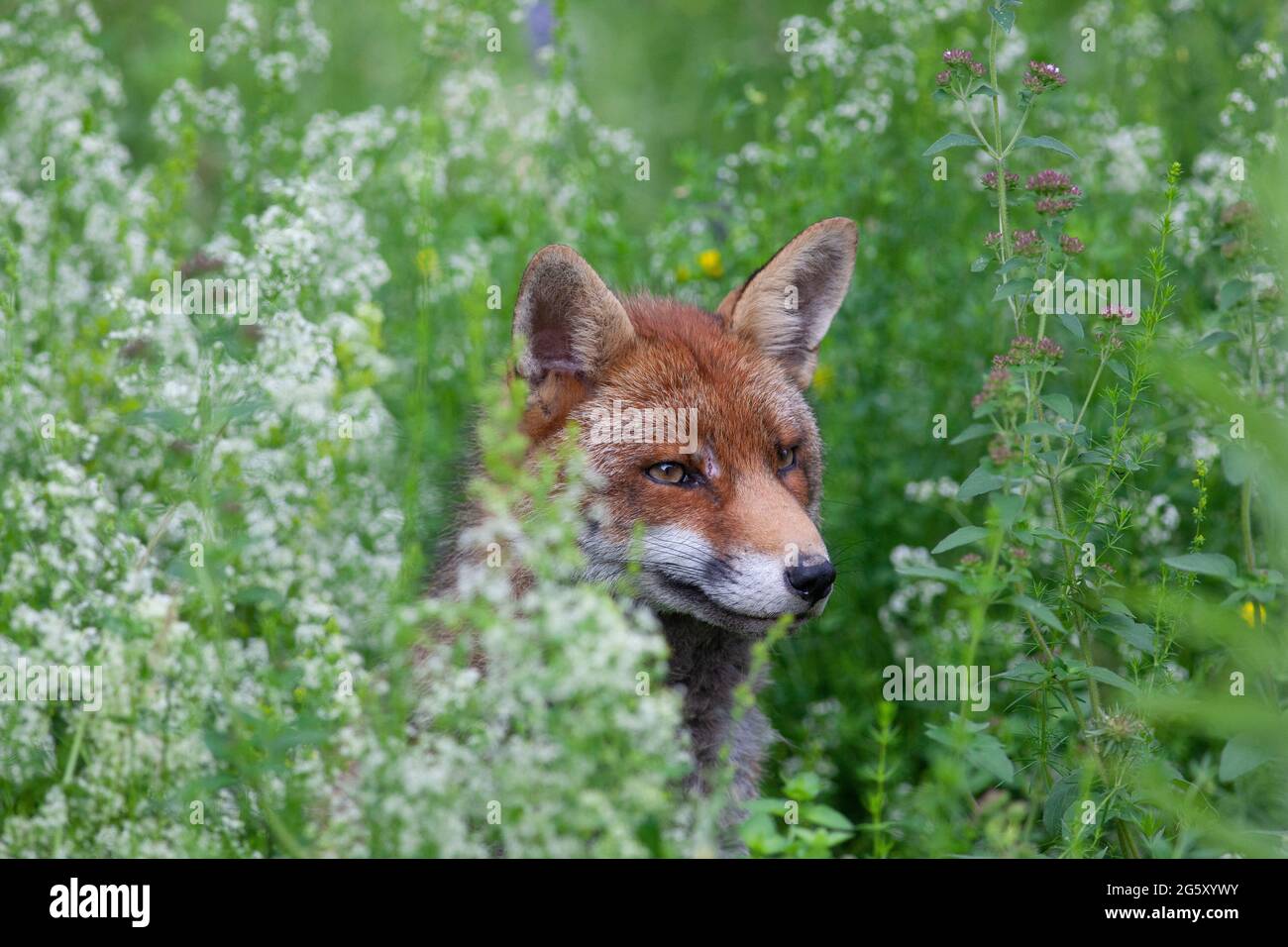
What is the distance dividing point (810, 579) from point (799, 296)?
1483 millimetres

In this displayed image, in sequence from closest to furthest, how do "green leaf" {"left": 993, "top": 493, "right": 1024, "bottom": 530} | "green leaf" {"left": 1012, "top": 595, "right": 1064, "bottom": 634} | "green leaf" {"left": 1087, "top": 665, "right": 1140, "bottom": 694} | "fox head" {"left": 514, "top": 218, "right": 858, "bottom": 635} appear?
"green leaf" {"left": 993, "top": 493, "right": 1024, "bottom": 530} < "green leaf" {"left": 1012, "top": 595, "right": 1064, "bottom": 634} < "green leaf" {"left": 1087, "top": 665, "right": 1140, "bottom": 694} < "fox head" {"left": 514, "top": 218, "right": 858, "bottom": 635}

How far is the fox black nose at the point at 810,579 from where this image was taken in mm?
3664

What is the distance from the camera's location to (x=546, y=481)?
2.77 meters

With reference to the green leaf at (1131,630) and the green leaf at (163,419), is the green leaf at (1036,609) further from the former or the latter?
the green leaf at (163,419)

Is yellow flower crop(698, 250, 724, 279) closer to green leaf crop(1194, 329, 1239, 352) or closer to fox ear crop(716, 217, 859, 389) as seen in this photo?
fox ear crop(716, 217, 859, 389)

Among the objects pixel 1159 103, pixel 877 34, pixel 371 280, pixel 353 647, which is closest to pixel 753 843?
pixel 353 647

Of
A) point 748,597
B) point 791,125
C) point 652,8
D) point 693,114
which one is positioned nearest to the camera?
point 748,597

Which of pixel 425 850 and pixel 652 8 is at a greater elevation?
pixel 652 8

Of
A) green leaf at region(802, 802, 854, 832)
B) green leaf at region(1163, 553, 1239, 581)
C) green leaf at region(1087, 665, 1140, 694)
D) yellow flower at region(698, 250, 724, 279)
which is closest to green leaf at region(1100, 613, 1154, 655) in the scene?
green leaf at region(1087, 665, 1140, 694)

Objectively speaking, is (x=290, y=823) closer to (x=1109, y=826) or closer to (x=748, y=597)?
(x=748, y=597)

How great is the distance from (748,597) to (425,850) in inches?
50.3

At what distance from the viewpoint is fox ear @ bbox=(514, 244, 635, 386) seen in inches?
158

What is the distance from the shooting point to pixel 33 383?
536 cm

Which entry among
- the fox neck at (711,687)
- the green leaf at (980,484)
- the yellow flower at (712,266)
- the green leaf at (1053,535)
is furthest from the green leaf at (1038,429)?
the yellow flower at (712,266)
